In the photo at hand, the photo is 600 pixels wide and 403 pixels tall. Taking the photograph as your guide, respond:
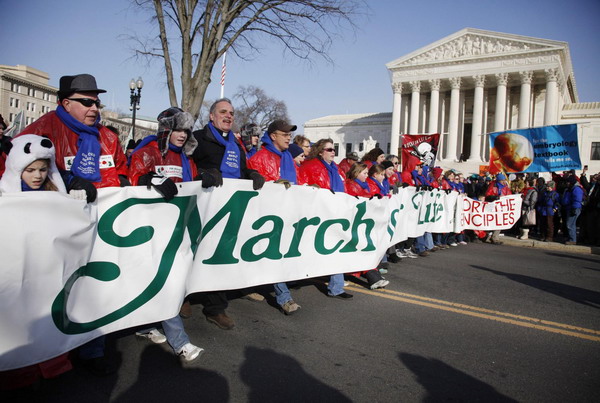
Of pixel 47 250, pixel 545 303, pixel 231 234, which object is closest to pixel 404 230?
pixel 545 303

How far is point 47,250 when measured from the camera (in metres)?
2.54

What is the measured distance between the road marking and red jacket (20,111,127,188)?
3.48 metres

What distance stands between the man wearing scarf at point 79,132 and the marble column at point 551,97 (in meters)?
56.3

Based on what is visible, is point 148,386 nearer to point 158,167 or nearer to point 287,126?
point 158,167

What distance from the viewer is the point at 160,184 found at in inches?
127

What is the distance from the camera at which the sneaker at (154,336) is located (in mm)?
3611

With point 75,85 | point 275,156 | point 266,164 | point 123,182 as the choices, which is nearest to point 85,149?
point 123,182

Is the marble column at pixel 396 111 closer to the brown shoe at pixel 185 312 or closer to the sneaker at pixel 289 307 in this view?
the sneaker at pixel 289 307

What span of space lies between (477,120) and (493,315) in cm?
5460

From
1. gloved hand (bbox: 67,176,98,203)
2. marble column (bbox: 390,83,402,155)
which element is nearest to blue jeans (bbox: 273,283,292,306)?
gloved hand (bbox: 67,176,98,203)

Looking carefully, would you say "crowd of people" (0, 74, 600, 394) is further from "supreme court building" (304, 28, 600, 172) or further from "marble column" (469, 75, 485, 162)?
"marble column" (469, 75, 485, 162)

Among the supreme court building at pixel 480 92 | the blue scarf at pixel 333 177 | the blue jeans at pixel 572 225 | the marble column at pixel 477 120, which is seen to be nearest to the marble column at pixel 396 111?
the supreme court building at pixel 480 92

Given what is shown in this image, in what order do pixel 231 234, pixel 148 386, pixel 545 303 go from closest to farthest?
pixel 148 386
pixel 231 234
pixel 545 303

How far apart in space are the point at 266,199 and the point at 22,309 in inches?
90.3
